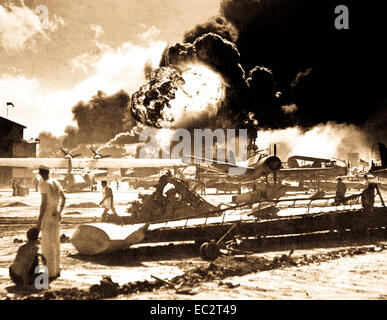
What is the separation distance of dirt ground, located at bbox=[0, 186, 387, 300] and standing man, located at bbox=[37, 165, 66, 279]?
354 millimetres

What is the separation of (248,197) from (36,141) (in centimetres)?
3340

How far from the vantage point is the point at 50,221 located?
5109 millimetres

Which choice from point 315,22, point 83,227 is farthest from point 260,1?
point 83,227

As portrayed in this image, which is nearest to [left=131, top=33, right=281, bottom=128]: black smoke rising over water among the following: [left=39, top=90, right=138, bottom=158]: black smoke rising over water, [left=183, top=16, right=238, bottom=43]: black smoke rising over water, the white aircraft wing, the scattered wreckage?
[left=183, top=16, right=238, bottom=43]: black smoke rising over water

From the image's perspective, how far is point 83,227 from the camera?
21.6 feet

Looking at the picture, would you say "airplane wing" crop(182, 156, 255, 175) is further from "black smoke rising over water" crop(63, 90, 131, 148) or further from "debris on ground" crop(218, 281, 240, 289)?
Result: "black smoke rising over water" crop(63, 90, 131, 148)

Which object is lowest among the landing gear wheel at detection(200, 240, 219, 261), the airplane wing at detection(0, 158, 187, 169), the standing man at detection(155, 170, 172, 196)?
the landing gear wheel at detection(200, 240, 219, 261)

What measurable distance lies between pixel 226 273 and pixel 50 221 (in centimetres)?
321

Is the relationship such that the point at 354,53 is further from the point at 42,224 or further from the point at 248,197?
the point at 42,224

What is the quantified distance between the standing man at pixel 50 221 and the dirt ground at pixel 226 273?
35cm

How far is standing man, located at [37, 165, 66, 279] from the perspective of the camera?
16.5 feet

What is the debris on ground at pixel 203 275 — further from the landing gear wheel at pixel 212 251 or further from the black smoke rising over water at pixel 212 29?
the black smoke rising over water at pixel 212 29

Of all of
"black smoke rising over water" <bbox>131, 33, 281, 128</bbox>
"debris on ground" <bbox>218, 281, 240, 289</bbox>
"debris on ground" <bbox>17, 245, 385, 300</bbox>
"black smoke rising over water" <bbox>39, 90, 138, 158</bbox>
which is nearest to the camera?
"debris on ground" <bbox>17, 245, 385, 300</bbox>

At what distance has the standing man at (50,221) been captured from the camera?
5.03 m
